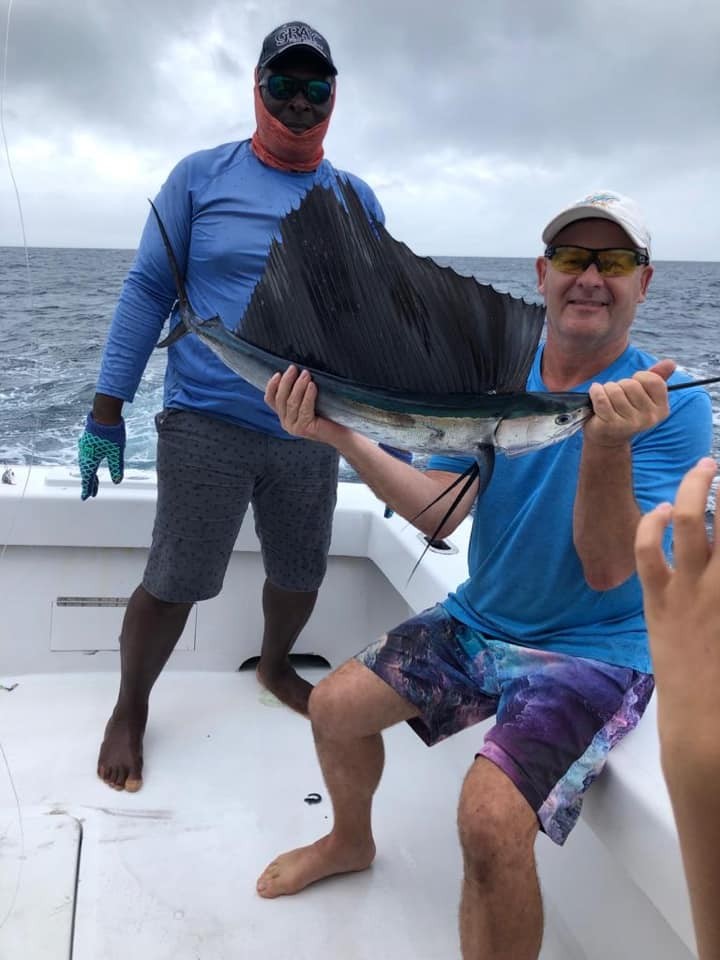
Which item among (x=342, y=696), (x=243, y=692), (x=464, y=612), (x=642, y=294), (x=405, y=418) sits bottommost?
(x=243, y=692)

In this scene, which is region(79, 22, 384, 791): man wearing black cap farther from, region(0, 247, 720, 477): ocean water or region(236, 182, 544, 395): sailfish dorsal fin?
region(236, 182, 544, 395): sailfish dorsal fin

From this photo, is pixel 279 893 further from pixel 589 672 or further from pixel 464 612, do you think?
pixel 589 672

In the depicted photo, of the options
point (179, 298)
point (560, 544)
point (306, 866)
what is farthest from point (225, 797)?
point (179, 298)

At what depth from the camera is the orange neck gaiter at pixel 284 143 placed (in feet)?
6.56

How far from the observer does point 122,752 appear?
2.13m

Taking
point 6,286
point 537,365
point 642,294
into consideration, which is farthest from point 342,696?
point 6,286

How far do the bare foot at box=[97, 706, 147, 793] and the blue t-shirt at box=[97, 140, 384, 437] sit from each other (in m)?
0.85

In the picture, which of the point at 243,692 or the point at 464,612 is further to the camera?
the point at 243,692

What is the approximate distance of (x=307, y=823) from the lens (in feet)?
6.54

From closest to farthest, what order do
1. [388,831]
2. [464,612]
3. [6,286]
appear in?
[464,612], [388,831], [6,286]

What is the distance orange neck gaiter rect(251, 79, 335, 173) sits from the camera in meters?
2.00

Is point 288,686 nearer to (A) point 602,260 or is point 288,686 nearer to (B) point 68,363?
(A) point 602,260

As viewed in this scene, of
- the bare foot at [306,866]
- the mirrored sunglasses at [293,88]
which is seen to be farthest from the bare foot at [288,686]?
the mirrored sunglasses at [293,88]

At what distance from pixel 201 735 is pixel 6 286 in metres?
17.3
